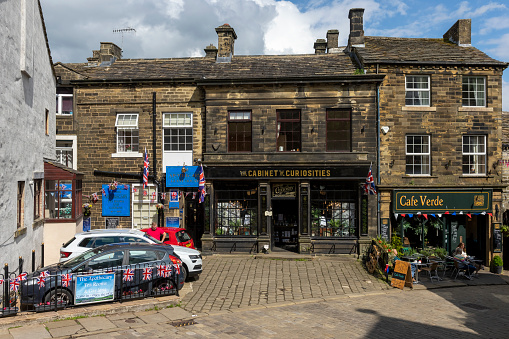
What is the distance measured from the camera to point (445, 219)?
66.0 feet

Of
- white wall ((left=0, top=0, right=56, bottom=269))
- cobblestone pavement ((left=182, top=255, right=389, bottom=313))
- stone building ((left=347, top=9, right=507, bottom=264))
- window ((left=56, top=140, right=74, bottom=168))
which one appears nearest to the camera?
white wall ((left=0, top=0, right=56, bottom=269))

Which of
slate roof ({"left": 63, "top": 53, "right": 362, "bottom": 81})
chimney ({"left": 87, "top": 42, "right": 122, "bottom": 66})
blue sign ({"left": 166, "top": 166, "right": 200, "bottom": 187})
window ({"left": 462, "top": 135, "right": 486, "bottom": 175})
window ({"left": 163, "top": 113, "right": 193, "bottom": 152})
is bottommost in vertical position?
blue sign ({"left": 166, "top": 166, "right": 200, "bottom": 187})

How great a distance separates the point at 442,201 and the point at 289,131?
7841mm

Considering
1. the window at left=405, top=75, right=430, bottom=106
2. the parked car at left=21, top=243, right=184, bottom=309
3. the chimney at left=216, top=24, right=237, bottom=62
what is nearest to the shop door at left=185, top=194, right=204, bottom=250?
the chimney at left=216, top=24, right=237, bottom=62

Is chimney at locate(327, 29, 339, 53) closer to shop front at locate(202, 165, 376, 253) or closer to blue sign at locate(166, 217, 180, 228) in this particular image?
shop front at locate(202, 165, 376, 253)

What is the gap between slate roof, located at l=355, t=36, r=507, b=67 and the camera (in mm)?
19672

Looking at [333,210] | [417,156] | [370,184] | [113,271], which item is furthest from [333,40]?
[113,271]

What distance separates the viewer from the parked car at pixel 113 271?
10.2 m

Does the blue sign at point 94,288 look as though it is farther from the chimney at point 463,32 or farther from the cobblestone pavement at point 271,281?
the chimney at point 463,32

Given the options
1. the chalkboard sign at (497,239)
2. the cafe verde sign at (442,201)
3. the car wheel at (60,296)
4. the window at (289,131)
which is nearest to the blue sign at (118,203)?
the window at (289,131)

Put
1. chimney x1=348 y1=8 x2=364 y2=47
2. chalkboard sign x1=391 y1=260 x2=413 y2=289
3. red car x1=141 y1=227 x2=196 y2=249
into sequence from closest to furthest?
chalkboard sign x1=391 y1=260 x2=413 y2=289 < red car x1=141 y1=227 x2=196 y2=249 < chimney x1=348 y1=8 x2=364 y2=47

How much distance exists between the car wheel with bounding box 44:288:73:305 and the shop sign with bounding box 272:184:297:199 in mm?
10667

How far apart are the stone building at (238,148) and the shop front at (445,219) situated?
161cm

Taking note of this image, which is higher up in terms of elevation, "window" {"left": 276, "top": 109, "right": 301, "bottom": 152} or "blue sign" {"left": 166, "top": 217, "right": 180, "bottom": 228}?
"window" {"left": 276, "top": 109, "right": 301, "bottom": 152}
